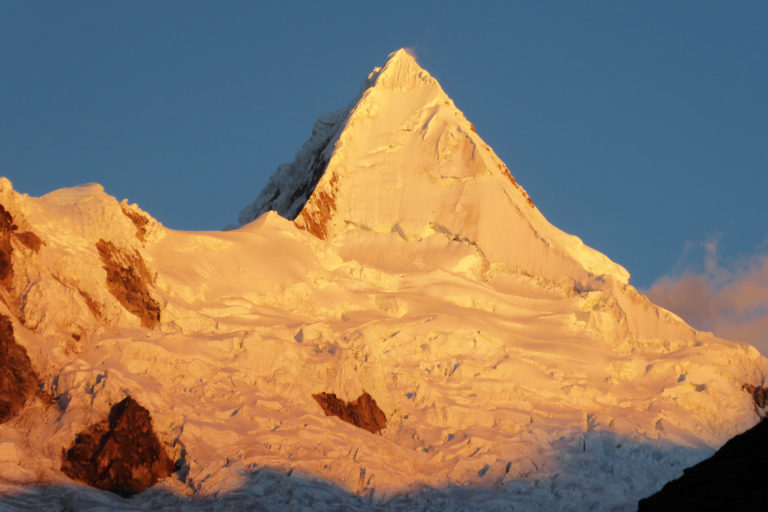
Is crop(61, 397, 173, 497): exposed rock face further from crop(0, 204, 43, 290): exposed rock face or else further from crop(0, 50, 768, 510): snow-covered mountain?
crop(0, 204, 43, 290): exposed rock face

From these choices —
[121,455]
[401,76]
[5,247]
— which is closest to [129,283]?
[5,247]

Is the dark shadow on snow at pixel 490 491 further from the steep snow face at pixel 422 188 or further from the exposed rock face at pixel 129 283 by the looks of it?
the steep snow face at pixel 422 188

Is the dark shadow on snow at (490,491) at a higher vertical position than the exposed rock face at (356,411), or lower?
lower

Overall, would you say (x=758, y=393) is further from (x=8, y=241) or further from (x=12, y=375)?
(x=8, y=241)

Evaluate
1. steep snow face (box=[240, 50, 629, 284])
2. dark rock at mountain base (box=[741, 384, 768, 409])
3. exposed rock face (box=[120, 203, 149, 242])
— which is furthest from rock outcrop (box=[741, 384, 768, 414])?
exposed rock face (box=[120, 203, 149, 242])

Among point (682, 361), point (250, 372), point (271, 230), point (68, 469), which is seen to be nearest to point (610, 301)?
point (682, 361)

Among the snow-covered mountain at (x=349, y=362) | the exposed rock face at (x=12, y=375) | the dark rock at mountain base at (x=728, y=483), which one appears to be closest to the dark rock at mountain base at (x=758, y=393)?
the snow-covered mountain at (x=349, y=362)
